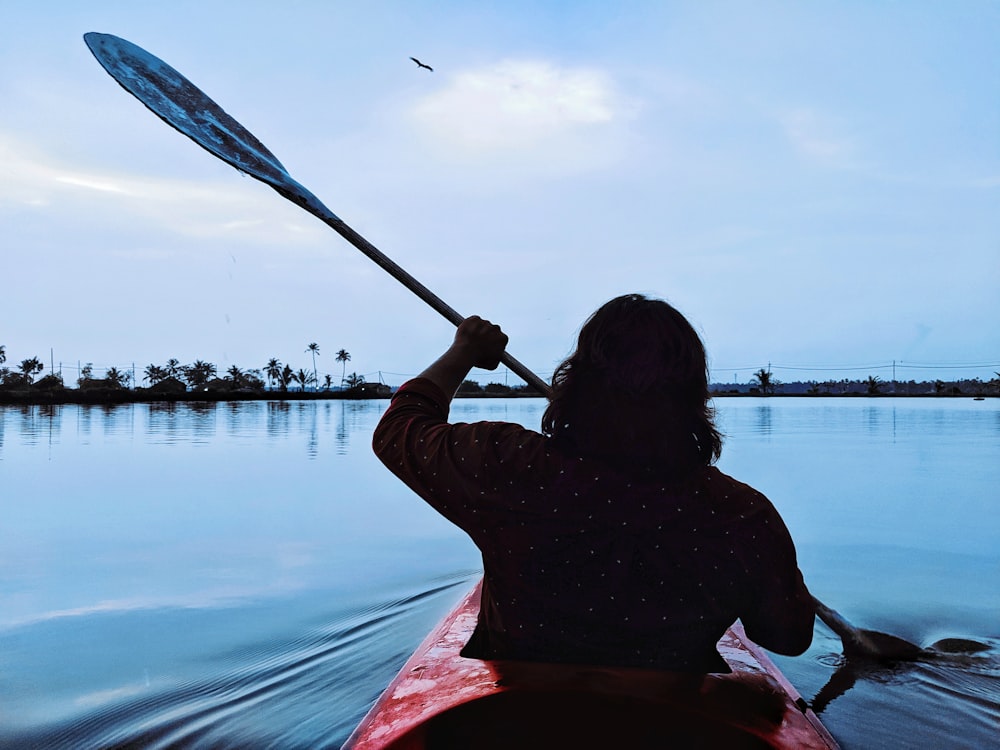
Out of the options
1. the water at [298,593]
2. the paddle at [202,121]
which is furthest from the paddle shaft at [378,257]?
the water at [298,593]

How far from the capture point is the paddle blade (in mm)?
3156

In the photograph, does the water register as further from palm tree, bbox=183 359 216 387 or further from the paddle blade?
palm tree, bbox=183 359 216 387

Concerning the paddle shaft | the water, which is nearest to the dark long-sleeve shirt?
the paddle shaft

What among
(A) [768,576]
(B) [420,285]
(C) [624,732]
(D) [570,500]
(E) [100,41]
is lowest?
(C) [624,732]

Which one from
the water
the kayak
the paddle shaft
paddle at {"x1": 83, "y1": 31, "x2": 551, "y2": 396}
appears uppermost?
paddle at {"x1": 83, "y1": 31, "x2": 551, "y2": 396}

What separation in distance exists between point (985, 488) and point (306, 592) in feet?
35.8

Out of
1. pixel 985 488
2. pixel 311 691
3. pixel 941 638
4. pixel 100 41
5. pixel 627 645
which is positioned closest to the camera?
pixel 627 645

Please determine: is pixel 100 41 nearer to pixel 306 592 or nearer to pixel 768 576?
pixel 768 576

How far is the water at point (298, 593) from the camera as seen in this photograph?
331 cm

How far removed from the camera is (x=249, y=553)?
24.9 feet

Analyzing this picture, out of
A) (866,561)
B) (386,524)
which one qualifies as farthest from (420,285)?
(386,524)

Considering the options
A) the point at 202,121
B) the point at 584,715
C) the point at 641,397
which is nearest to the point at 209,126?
the point at 202,121

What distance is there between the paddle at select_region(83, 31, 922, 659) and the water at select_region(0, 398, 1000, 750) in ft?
3.89

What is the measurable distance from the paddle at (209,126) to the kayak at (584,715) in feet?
5.41
